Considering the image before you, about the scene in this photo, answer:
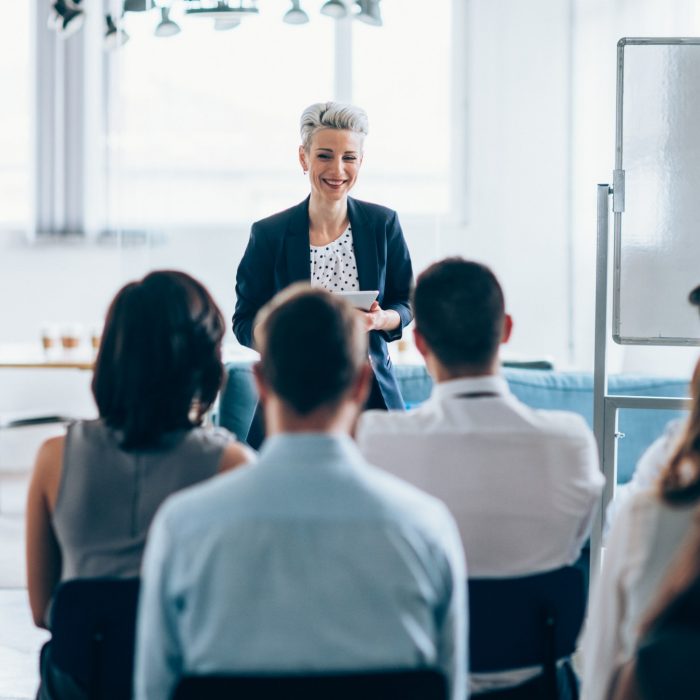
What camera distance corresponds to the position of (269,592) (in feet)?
3.68

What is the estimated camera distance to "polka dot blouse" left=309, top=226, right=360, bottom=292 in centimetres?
258

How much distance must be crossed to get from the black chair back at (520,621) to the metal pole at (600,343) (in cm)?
106

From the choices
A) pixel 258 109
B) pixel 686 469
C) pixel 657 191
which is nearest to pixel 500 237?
pixel 258 109

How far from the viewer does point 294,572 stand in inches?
44.4

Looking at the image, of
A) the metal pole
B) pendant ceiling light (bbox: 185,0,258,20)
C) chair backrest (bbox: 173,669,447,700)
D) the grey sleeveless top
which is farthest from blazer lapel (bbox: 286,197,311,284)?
pendant ceiling light (bbox: 185,0,258,20)

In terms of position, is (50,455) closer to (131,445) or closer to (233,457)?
(131,445)

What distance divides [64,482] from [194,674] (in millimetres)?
448

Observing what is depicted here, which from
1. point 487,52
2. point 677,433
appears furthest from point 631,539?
point 487,52

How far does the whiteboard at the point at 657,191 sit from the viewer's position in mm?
2549

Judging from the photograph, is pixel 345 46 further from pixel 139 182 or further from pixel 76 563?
pixel 76 563

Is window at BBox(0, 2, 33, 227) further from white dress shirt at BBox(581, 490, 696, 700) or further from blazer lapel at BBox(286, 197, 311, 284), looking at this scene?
white dress shirt at BBox(581, 490, 696, 700)

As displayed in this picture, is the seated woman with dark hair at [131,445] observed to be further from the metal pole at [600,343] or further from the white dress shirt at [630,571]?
the metal pole at [600,343]

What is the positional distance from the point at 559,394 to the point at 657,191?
150 cm

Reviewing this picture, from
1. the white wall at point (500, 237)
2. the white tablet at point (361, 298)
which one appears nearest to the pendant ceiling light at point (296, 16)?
the white wall at point (500, 237)
